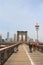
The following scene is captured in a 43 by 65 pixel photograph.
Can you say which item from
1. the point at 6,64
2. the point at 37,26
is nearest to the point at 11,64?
the point at 6,64

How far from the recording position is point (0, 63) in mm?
16672

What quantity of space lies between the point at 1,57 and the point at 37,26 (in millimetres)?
99916

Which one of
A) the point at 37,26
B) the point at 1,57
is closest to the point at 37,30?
the point at 37,26

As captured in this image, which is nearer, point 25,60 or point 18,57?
point 25,60

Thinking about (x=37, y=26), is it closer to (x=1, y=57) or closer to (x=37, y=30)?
(x=37, y=30)

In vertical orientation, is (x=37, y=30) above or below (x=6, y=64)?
above

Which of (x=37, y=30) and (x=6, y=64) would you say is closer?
(x=6, y=64)

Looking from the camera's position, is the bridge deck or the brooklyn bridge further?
the bridge deck

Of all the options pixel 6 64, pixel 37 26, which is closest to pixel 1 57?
pixel 6 64

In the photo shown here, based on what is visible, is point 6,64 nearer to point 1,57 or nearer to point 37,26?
point 1,57

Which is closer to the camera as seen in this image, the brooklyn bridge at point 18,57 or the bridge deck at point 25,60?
the brooklyn bridge at point 18,57

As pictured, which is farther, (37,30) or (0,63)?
(37,30)

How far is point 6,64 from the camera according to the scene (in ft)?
57.0

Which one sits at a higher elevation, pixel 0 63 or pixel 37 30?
pixel 37 30
